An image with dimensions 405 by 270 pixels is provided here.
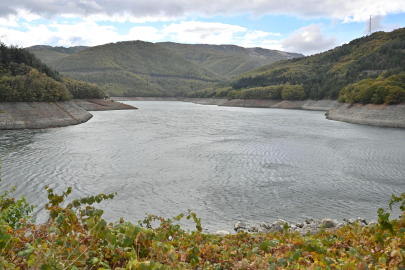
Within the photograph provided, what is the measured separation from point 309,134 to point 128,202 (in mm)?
31574

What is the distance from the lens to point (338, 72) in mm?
107125

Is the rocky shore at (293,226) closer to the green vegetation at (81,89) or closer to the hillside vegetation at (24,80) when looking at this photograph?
the hillside vegetation at (24,80)

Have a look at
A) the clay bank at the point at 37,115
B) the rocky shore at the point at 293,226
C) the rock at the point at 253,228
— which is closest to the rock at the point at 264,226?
the rocky shore at the point at 293,226

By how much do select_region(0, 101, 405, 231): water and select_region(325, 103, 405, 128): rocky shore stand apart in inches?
732

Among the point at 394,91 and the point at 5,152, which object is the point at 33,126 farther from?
the point at 394,91

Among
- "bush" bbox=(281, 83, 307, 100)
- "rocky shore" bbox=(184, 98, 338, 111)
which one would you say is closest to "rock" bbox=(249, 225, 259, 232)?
"rocky shore" bbox=(184, 98, 338, 111)

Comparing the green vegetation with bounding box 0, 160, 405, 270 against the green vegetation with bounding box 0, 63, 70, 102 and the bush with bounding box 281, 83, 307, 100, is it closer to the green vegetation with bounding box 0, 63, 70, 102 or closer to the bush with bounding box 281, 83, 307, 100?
the green vegetation with bounding box 0, 63, 70, 102

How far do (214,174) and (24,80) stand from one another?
38.6 m

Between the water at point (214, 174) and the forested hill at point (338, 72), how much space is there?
38366 millimetres

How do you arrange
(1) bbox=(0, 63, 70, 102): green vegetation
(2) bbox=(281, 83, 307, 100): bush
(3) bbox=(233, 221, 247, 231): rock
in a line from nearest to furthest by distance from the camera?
1. (3) bbox=(233, 221, 247, 231): rock
2. (1) bbox=(0, 63, 70, 102): green vegetation
3. (2) bbox=(281, 83, 307, 100): bush

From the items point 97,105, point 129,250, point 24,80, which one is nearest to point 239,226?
point 129,250

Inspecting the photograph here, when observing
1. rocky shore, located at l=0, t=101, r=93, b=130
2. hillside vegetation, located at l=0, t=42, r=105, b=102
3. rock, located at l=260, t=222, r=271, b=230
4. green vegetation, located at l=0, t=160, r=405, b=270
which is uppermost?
hillside vegetation, located at l=0, t=42, r=105, b=102

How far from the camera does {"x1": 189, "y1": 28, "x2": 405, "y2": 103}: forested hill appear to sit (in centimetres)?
9031

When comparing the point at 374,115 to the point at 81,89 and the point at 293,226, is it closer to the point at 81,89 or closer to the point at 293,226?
the point at 293,226
